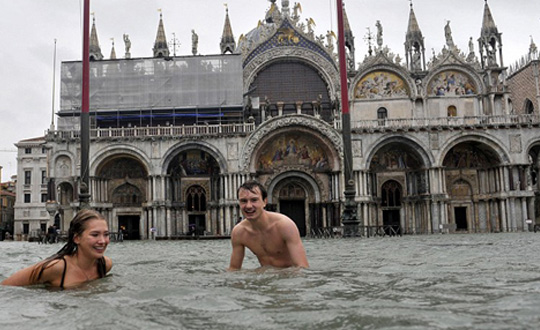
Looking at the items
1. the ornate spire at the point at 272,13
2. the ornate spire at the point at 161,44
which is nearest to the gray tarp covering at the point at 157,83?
the ornate spire at the point at 161,44

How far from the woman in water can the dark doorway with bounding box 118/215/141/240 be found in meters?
31.8

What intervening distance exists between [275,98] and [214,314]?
35.0 meters

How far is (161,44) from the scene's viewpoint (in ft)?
131

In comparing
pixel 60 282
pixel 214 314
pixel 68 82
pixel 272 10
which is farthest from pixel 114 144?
pixel 214 314

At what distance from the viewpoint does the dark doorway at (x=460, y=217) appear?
36.1 meters

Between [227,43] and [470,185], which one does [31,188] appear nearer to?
[227,43]

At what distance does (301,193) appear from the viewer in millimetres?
36250

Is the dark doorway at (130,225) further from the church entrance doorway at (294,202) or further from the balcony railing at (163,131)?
the church entrance doorway at (294,202)

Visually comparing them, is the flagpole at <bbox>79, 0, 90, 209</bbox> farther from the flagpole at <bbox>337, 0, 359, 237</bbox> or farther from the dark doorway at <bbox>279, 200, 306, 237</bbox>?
the dark doorway at <bbox>279, 200, 306, 237</bbox>

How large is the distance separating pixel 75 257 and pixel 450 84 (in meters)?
35.0

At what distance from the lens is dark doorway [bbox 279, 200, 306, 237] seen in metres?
36.3

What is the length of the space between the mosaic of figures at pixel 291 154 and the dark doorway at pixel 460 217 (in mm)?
9287

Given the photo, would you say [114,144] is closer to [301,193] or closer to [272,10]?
[301,193]

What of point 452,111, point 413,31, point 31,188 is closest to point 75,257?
point 452,111
